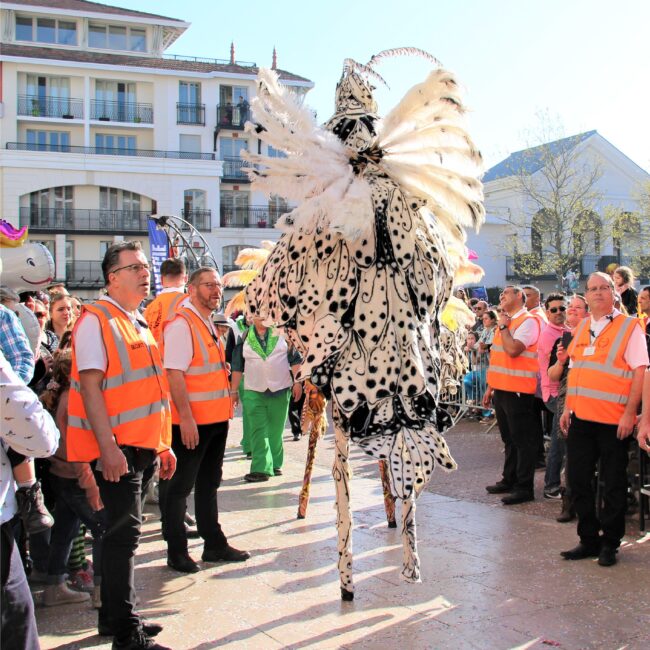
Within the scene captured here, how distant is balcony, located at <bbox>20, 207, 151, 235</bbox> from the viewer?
43.5 m

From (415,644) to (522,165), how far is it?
101 feet

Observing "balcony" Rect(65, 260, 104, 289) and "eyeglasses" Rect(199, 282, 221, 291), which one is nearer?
"eyeglasses" Rect(199, 282, 221, 291)

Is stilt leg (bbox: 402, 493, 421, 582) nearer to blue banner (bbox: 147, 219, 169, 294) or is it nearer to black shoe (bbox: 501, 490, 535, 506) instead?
black shoe (bbox: 501, 490, 535, 506)

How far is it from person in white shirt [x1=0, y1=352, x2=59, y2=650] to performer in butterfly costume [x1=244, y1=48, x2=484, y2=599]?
1.71 metres

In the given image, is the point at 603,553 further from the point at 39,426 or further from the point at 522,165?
the point at 522,165

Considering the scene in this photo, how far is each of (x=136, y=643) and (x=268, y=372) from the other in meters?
4.71

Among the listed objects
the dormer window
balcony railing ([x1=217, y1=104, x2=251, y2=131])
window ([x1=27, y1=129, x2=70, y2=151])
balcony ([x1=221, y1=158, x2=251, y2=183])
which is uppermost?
the dormer window

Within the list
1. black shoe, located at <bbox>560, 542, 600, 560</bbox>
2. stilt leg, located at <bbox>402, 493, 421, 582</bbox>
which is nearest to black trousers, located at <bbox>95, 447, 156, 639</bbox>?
stilt leg, located at <bbox>402, 493, 421, 582</bbox>

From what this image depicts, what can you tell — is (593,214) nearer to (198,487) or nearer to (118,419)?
(198,487)

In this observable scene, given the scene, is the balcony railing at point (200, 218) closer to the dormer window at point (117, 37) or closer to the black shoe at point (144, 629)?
the dormer window at point (117, 37)

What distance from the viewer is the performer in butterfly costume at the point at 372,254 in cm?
423

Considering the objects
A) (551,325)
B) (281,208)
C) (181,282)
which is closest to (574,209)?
(281,208)

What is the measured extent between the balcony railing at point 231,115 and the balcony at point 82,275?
1108 cm

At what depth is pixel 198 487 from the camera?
5707 millimetres
